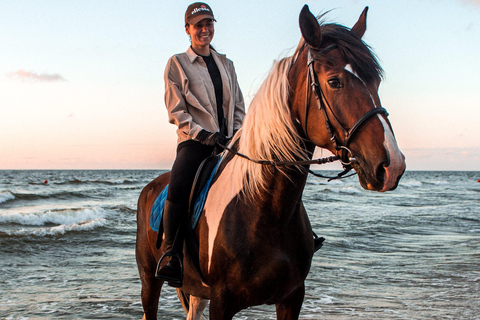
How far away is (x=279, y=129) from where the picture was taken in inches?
90.5

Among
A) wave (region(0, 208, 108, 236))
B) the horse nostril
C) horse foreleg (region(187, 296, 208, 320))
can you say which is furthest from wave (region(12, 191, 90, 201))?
the horse nostril

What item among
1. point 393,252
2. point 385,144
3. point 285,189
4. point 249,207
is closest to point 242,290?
point 249,207

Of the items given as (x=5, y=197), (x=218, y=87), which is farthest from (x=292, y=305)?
(x=5, y=197)

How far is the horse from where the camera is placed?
2010 millimetres

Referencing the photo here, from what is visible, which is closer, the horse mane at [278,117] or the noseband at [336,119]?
the noseband at [336,119]

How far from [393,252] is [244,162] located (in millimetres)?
7718

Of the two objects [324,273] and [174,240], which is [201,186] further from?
[324,273]

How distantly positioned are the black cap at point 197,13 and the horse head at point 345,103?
108 cm

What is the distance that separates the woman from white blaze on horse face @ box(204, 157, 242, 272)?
22cm

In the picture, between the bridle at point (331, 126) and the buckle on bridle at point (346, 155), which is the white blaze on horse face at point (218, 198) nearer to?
the bridle at point (331, 126)

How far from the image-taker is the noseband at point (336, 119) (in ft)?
6.45

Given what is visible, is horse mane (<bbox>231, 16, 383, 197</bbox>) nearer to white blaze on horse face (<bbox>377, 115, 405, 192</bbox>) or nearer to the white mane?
the white mane

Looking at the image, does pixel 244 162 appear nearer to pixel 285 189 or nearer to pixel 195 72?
pixel 285 189

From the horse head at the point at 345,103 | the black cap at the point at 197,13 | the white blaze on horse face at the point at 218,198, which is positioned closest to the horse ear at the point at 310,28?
the horse head at the point at 345,103
